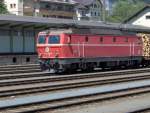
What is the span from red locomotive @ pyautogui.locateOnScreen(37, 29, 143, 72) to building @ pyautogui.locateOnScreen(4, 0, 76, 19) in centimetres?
8600

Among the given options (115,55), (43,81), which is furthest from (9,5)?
(43,81)

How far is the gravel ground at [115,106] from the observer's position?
46.1 ft

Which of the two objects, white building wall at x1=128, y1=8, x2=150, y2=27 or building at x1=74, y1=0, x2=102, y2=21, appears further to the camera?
building at x1=74, y1=0, x2=102, y2=21

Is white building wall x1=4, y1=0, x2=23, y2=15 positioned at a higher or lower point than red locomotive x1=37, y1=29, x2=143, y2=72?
higher

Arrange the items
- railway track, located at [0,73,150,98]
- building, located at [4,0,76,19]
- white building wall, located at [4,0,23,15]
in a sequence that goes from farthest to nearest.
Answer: white building wall, located at [4,0,23,15], building, located at [4,0,76,19], railway track, located at [0,73,150,98]

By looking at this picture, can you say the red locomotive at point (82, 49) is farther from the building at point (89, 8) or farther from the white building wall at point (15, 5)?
the building at point (89, 8)

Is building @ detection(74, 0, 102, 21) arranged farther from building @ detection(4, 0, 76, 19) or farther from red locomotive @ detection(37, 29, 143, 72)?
red locomotive @ detection(37, 29, 143, 72)

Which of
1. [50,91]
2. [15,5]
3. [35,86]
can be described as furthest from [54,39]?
[15,5]

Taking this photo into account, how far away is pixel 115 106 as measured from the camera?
15102mm

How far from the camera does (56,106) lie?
14430 mm

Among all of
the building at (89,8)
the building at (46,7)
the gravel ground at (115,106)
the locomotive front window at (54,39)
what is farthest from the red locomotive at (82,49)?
the building at (89,8)

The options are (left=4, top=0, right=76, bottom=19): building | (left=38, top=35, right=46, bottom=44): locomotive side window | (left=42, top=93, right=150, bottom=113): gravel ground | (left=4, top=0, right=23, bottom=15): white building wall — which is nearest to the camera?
(left=42, top=93, right=150, bottom=113): gravel ground

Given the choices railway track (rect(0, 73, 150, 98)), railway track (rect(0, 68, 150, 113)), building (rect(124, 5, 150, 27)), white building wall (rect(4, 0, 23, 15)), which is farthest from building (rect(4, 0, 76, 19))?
railway track (rect(0, 73, 150, 98))

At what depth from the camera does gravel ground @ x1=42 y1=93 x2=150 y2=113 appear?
554 inches
